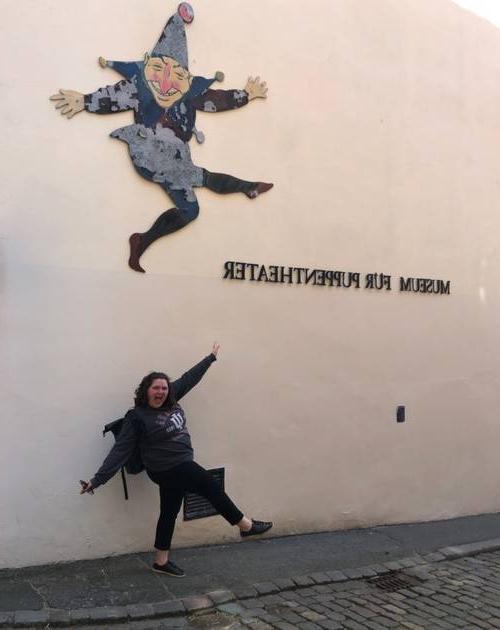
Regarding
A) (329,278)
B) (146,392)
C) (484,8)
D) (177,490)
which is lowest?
(177,490)

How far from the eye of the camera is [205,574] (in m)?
5.17

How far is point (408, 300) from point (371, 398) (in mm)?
1150

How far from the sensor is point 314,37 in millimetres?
6516

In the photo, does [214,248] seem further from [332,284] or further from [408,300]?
[408,300]

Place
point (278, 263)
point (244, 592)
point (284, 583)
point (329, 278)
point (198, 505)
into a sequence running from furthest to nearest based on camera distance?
point (329, 278), point (278, 263), point (198, 505), point (284, 583), point (244, 592)

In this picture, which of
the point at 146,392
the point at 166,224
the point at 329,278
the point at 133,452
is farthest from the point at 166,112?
the point at 133,452

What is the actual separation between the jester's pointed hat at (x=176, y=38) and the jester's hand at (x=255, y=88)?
0.64 metres

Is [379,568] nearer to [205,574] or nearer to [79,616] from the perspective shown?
[205,574]

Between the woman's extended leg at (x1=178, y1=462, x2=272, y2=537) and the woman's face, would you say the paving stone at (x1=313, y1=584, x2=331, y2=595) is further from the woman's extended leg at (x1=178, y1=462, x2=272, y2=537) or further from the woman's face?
the woman's face

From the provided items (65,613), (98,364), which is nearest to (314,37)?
(98,364)

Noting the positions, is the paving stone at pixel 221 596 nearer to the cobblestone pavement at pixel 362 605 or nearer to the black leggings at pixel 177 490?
the cobblestone pavement at pixel 362 605

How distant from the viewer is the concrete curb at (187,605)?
4.24 metres

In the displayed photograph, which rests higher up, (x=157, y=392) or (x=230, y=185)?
(x=230, y=185)

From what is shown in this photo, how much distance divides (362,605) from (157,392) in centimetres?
218
